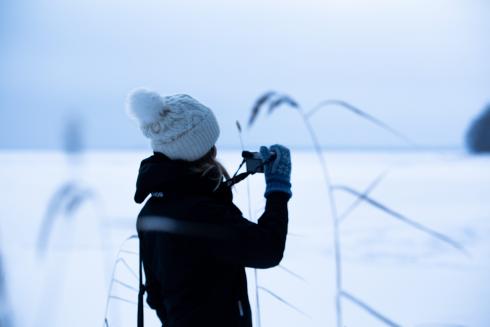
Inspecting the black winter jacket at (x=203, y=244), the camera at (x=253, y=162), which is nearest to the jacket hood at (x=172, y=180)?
the black winter jacket at (x=203, y=244)

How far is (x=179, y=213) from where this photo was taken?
0.86m

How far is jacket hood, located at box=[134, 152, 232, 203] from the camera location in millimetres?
895

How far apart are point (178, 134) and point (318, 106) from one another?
327 mm

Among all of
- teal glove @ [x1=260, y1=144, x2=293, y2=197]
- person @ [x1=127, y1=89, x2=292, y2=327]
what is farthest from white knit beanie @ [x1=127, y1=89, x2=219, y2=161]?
teal glove @ [x1=260, y1=144, x2=293, y2=197]

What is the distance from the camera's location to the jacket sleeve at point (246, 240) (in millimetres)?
843

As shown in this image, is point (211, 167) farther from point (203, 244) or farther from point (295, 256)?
point (295, 256)

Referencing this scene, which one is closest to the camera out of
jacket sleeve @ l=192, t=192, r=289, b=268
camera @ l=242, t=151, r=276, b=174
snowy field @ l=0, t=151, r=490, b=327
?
jacket sleeve @ l=192, t=192, r=289, b=268

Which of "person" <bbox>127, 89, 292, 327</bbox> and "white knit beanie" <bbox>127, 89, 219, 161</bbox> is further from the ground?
"white knit beanie" <bbox>127, 89, 219, 161</bbox>

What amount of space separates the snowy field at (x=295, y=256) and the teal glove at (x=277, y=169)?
6.9 inches

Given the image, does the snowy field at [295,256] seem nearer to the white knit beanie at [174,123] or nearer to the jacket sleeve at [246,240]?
the white knit beanie at [174,123]

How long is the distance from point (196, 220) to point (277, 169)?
0.20 meters

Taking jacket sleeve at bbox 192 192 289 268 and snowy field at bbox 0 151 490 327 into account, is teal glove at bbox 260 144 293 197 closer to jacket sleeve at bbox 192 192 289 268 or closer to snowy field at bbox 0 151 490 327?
jacket sleeve at bbox 192 192 289 268

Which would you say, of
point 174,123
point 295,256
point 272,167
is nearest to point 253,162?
point 272,167

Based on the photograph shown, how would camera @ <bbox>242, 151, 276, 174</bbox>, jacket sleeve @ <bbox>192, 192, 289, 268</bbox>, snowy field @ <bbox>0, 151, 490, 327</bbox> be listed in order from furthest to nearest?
snowy field @ <bbox>0, 151, 490, 327</bbox> < camera @ <bbox>242, 151, 276, 174</bbox> < jacket sleeve @ <bbox>192, 192, 289, 268</bbox>
